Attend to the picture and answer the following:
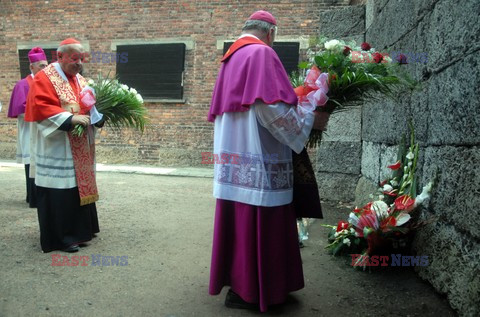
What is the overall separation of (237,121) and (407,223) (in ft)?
5.29

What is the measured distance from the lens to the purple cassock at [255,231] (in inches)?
99.7

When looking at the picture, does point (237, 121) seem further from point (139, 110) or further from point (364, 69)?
point (139, 110)

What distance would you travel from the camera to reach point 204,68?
9.92 m

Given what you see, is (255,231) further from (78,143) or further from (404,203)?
(78,143)

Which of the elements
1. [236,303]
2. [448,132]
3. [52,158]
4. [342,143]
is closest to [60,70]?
[52,158]

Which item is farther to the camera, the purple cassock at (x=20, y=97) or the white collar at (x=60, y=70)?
the purple cassock at (x=20, y=97)

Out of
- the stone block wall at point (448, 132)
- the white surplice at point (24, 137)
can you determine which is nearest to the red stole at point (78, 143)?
the white surplice at point (24, 137)

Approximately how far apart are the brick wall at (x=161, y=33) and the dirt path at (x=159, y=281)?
529cm

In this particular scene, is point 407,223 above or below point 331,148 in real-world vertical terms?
below

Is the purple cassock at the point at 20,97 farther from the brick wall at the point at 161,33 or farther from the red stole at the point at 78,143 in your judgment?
the brick wall at the point at 161,33

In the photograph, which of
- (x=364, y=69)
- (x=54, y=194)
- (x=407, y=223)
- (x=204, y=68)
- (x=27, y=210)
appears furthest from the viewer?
(x=204, y=68)

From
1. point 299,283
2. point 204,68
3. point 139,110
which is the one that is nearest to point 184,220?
point 139,110

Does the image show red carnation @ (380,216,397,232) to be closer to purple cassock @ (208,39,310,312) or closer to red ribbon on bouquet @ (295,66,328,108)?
purple cassock @ (208,39,310,312)

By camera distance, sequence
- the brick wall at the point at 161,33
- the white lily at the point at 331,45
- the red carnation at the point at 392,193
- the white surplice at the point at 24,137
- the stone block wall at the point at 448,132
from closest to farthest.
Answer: the stone block wall at the point at 448,132 → the white lily at the point at 331,45 → the red carnation at the point at 392,193 → the white surplice at the point at 24,137 → the brick wall at the point at 161,33
